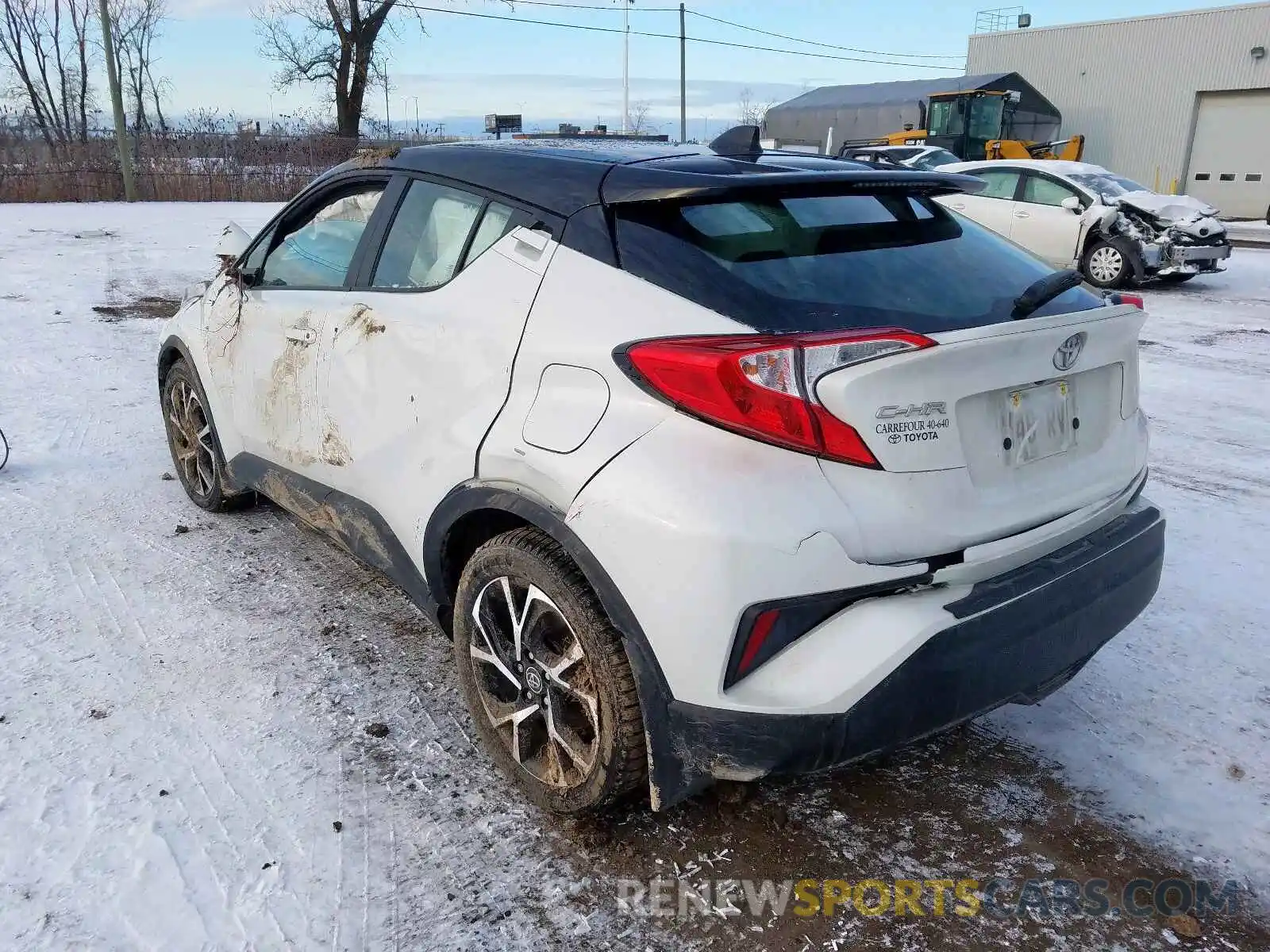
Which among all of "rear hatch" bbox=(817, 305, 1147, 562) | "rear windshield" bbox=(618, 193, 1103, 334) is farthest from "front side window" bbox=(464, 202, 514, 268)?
"rear hatch" bbox=(817, 305, 1147, 562)

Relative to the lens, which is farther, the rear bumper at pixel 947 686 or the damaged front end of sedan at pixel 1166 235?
the damaged front end of sedan at pixel 1166 235

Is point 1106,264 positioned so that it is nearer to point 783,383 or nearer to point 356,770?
point 783,383

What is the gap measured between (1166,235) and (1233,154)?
25.9 metres

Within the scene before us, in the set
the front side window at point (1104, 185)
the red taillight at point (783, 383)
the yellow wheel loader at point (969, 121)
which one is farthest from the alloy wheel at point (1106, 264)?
the yellow wheel loader at point (969, 121)

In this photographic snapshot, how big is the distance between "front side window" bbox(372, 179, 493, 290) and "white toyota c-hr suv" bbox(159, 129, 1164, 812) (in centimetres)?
1

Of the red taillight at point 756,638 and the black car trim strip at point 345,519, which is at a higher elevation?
the red taillight at point 756,638

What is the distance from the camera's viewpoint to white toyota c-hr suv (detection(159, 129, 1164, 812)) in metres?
1.96

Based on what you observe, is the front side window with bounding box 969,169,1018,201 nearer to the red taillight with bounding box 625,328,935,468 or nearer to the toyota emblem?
the toyota emblem

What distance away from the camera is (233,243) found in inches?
171

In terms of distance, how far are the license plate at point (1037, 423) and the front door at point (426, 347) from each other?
122 centimetres

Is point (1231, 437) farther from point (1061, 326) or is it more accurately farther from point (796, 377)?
point (796, 377)

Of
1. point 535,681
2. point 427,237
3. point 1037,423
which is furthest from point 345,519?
point 1037,423

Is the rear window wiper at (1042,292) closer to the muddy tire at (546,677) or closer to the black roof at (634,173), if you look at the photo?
the black roof at (634,173)

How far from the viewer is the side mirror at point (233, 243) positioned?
425 cm
